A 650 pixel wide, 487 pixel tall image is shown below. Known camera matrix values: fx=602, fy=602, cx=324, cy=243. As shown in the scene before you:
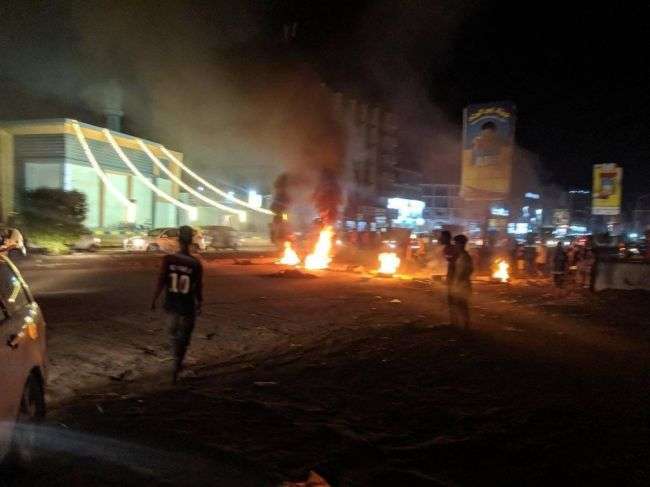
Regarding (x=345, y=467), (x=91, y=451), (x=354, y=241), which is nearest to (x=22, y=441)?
(x=91, y=451)

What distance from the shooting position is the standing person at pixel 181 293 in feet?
18.1

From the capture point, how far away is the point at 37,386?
3881mm

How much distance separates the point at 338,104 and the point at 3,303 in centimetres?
2408

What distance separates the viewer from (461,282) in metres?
8.17

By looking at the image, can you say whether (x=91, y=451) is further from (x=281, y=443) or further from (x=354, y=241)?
(x=354, y=241)

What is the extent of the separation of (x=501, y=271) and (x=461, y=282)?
10.0 metres

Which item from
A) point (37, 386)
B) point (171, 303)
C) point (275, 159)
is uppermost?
point (275, 159)

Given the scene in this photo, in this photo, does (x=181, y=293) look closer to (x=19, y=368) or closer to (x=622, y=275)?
(x=19, y=368)

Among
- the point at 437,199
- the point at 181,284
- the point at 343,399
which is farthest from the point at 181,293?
the point at 437,199

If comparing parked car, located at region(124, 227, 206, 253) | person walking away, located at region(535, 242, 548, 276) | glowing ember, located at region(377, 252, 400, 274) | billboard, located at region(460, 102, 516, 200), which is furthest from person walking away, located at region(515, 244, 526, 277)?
parked car, located at region(124, 227, 206, 253)

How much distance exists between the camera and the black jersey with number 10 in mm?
5527

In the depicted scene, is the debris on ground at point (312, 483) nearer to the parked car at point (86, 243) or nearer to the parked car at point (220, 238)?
the parked car at point (86, 243)

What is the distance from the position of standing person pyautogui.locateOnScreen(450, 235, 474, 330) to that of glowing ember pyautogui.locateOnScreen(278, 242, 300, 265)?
11360mm

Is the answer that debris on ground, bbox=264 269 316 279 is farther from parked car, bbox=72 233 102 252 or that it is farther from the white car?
the white car
